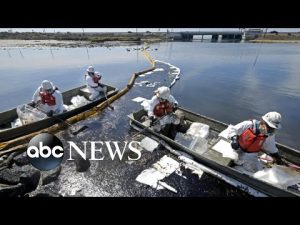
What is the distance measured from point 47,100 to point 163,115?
16.4 feet

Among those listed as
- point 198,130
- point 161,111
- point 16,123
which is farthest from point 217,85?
point 16,123

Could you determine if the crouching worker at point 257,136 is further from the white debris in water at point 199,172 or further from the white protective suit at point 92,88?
the white protective suit at point 92,88

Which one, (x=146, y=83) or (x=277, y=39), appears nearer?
(x=146, y=83)

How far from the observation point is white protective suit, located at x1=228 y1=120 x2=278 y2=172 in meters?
5.59

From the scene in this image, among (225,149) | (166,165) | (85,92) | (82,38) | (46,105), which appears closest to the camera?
(225,149)

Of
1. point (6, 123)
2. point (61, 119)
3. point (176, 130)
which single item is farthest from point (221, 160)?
point (6, 123)

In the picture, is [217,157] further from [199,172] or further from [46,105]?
[46,105]

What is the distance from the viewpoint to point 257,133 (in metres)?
5.36

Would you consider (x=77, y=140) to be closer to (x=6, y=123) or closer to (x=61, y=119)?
(x=61, y=119)

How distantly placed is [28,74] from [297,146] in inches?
871

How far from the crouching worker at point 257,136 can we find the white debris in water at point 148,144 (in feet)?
9.14

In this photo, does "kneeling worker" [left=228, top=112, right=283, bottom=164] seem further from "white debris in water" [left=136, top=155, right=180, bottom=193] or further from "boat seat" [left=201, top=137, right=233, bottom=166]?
"white debris in water" [left=136, top=155, right=180, bottom=193]

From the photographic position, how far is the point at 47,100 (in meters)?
8.53

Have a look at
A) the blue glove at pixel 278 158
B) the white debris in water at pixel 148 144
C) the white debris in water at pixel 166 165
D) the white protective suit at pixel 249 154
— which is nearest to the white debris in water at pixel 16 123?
the white debris in water at pixel 148 144
